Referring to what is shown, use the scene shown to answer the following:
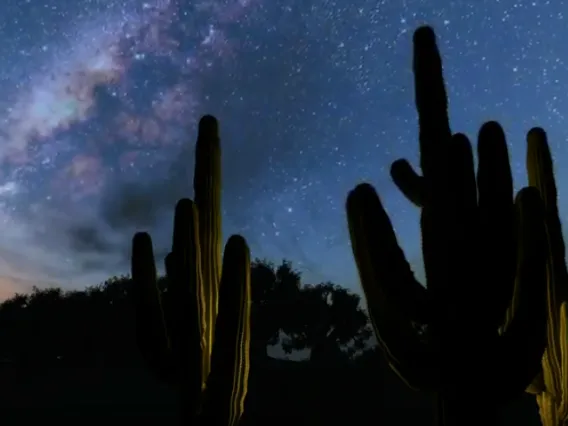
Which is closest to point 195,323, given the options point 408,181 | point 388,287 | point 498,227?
point 388,287

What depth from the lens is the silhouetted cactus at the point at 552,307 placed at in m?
5.28

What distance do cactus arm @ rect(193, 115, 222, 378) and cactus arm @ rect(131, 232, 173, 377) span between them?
362mm

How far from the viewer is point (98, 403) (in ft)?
71.7

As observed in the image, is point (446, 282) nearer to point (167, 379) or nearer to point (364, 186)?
point (364, 186)

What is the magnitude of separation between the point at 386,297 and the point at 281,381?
20411 mm

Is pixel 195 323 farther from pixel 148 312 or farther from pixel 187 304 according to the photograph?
pixel 148 312

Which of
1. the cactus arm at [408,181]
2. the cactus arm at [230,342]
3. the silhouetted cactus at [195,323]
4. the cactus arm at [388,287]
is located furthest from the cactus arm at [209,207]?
the cactus arm at [408,181]

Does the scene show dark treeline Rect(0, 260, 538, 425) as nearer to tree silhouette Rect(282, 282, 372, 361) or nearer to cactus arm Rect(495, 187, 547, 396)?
tree silhouette Rect(282, 282, 372, 361)

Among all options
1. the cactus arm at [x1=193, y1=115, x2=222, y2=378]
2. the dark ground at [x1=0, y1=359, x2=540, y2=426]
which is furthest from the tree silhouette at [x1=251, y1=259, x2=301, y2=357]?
the cactus arm at [x1=193, y1=115, x2=222, y2=378]

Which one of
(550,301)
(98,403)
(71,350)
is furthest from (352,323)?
(550,301)

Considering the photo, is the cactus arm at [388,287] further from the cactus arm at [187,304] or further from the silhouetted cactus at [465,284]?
the cactus arm at [187,304]

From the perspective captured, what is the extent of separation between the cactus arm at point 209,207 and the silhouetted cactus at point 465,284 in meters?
1.29

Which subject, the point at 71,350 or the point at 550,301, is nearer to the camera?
the point at 550,301

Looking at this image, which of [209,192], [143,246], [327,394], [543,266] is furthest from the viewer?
[327,394]
